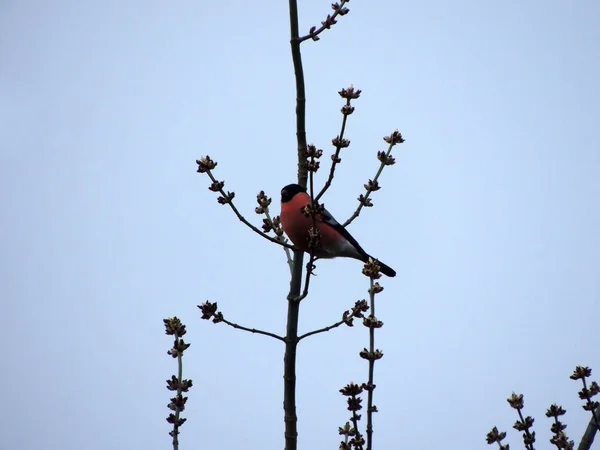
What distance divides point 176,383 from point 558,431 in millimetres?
2023

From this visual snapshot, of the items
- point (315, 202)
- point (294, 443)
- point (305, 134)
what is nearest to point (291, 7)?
point (305, 134)

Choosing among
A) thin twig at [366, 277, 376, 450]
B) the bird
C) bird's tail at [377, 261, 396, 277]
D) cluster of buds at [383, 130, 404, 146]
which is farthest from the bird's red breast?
thin twig at [366, 277, 376, 450]

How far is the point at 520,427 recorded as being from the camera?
10.6 ft

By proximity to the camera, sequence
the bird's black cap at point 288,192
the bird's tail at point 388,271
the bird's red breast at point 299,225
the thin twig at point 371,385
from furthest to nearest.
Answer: the bird's tail at point 388,271 → the bird's black cap at point 288,192 → the bird's red breast at point 299,225 → the thin twig at point 371,385

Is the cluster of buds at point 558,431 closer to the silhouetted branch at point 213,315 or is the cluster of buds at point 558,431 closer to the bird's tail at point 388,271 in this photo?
the silhouetted branch at point 213,315

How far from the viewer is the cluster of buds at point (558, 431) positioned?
3324mm

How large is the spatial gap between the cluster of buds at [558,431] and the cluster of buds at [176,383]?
191cm

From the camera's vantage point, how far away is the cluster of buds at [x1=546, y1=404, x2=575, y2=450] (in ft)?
10.9

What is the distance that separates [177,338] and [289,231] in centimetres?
270

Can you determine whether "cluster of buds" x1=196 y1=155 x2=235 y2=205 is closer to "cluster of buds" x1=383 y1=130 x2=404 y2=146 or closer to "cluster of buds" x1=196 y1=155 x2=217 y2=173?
"cluster of buds" x1=196 y1=155 x2=217 y2=173

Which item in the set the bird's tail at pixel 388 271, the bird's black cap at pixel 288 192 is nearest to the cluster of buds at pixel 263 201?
the bird's black cap at pixel 288 192

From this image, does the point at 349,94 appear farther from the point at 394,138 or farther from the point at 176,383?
the point at 176,383

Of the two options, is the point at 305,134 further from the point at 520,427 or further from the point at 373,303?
the point at 520,427

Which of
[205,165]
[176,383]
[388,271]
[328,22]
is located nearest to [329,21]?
[328,22]
